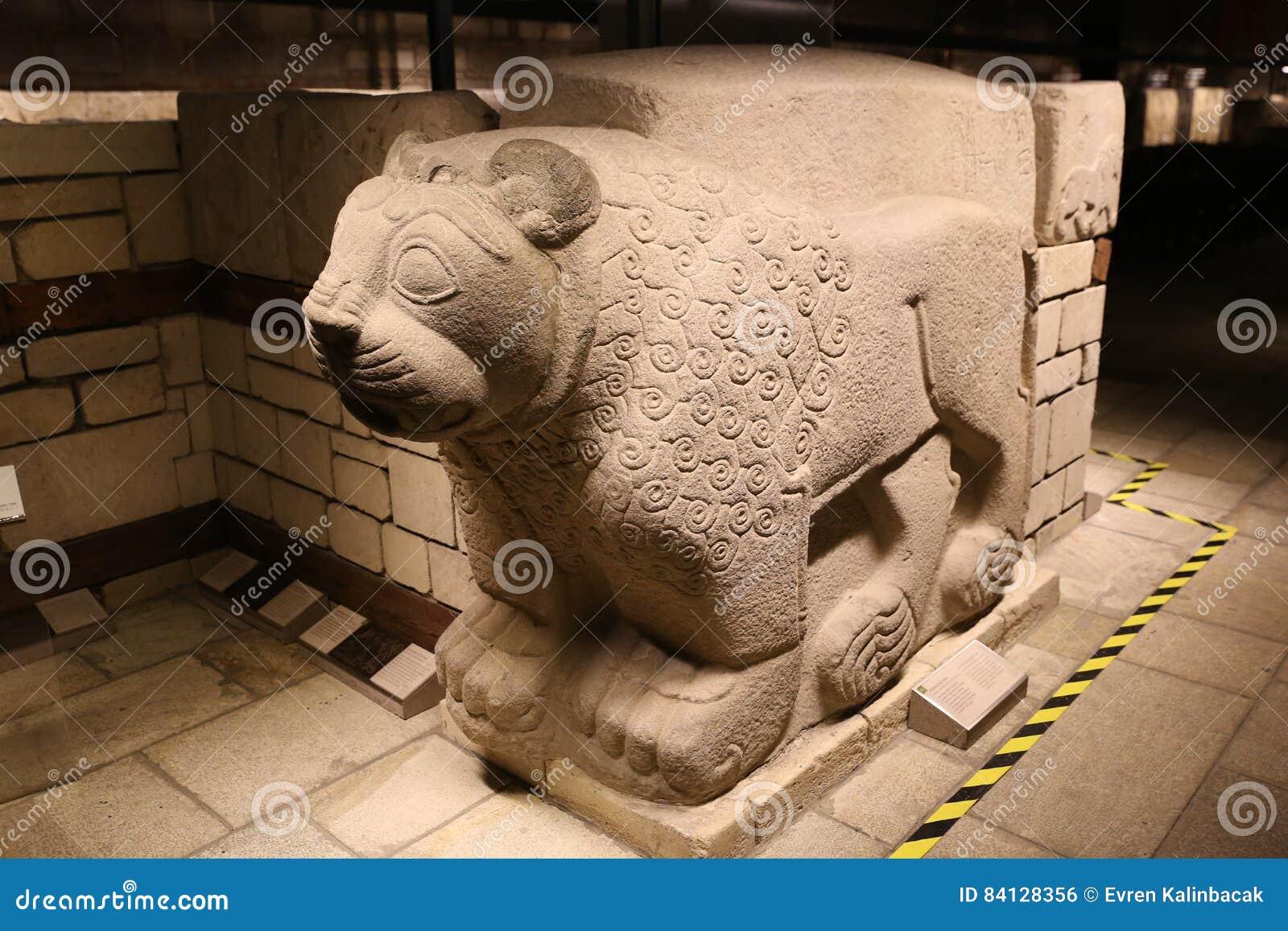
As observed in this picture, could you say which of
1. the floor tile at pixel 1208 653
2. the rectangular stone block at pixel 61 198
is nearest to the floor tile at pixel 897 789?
the floor tile at pixel 1208 653

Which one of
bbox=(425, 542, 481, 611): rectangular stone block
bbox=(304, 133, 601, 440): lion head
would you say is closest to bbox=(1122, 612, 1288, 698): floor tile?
bbox=(425, 542, 481, 611): rectangular stone block

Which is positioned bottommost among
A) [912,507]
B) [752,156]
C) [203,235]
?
[912,507]

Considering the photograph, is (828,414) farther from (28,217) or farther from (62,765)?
(28,217)

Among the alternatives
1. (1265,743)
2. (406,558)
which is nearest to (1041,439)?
(1265,743)

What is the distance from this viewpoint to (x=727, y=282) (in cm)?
242

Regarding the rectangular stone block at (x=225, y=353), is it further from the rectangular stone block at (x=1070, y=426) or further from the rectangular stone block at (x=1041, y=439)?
the rectangular stone block at (x=1070, y=426)

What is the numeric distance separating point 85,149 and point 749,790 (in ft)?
10.4

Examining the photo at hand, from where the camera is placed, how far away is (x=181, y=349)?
13.8 ft

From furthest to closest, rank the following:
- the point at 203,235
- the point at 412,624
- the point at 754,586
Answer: the point at 203,235
the point at 412,624
the point at 754,586

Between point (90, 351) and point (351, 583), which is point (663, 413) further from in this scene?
point (90, 351)

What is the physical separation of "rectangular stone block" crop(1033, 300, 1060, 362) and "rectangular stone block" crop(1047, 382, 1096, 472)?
233 millimetres

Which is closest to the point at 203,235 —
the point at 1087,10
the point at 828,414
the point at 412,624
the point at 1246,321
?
the point at 412,624

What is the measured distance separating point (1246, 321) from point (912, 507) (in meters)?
6.70

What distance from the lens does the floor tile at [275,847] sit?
2.81 metres
